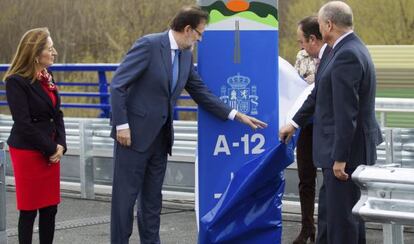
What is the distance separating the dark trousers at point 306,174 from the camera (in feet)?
22.8

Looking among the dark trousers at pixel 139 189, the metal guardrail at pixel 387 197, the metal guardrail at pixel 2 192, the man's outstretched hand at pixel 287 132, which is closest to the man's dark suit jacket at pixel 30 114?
the metal guardrail at pixel 2 192

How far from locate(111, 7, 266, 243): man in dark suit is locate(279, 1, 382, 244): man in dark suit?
934 mm

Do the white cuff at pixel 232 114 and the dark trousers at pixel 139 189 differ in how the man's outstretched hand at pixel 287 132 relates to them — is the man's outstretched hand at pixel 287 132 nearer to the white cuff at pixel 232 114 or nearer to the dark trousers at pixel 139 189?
the white cuff at pixel 232 114

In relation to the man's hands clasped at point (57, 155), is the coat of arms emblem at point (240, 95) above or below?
above

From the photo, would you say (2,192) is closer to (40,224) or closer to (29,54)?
(40,224)

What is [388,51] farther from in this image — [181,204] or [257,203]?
[257,203]

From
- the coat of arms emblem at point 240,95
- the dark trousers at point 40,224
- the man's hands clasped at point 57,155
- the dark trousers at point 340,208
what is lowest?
the dark trousers at point 40,224

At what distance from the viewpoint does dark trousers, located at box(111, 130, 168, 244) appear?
614cm

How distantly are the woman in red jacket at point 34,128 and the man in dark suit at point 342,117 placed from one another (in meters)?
1.92

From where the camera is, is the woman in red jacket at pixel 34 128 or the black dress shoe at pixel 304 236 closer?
the woman in red jacket at pixel 34 128

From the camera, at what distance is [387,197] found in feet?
12.0

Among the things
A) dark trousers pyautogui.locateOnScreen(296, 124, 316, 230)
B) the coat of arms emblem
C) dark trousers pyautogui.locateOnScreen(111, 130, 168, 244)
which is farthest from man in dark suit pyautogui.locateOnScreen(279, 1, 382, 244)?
dark trousers pyautogui.locateOnScreen(296, 124, 316, 230)

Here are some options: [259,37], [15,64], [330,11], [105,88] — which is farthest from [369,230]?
[105,88]

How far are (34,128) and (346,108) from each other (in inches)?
86.5
